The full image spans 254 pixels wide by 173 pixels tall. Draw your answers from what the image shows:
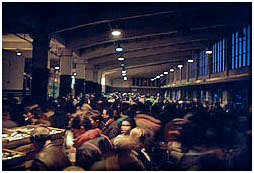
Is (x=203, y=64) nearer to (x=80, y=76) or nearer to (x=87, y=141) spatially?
(x=87, y=141)

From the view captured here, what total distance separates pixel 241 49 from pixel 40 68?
6.85m

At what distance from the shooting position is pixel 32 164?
5461 millimetres

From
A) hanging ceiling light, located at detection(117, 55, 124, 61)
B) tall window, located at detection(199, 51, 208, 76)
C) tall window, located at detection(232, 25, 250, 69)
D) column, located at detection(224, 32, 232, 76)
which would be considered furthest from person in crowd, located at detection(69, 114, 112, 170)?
hanging ceiling light, located at detection(117, 55, 124, 61)

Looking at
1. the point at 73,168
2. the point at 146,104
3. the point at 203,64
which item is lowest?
the point at 73,168

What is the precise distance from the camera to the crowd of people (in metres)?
5.57

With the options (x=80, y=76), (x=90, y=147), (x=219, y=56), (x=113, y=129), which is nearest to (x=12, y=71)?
(x=90, y=147)

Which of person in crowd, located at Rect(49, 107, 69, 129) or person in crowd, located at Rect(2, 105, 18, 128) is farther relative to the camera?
person in crowd, located at Rect(49, 107, 69, 129)

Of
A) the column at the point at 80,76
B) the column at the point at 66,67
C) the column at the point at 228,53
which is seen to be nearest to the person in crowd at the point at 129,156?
the column at the point at 228,53

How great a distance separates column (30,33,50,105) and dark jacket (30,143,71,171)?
101 inches

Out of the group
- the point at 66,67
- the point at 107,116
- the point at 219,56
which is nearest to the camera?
the point at 219,56

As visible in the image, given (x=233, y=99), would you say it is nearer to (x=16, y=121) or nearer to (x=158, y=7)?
(x=158, y=7)

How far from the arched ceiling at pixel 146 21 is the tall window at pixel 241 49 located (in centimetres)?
32

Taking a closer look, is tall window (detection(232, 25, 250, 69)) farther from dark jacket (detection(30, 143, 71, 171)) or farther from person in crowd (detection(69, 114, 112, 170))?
dark jacket (detection(30, 143, 71, 171))

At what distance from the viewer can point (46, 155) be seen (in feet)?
18.4
